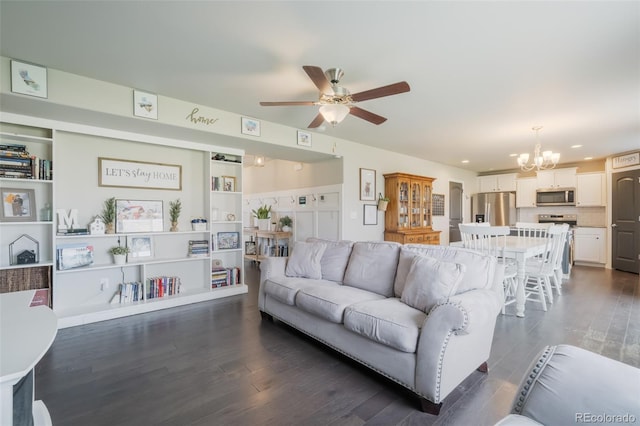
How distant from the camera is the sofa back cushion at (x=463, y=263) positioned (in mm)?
2229

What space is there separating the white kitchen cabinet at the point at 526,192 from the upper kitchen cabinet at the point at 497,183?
0.49 feet

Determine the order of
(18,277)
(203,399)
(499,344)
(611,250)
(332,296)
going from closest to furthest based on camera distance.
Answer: (203,399) < (332,296) < (499,344) < (18,277) < (611,250)

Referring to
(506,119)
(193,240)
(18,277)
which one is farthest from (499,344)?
(18,277)

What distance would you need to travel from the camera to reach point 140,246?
373cm

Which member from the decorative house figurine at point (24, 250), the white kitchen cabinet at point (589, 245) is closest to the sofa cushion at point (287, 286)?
the decorative house figurine at point (24, 250)

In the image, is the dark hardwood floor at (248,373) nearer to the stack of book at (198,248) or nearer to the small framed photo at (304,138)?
the stack of book at (198,248)

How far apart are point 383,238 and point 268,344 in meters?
3.67

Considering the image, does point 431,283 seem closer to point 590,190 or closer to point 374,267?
point 374,267

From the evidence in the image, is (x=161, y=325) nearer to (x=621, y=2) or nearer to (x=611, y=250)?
(x=621, y=2)

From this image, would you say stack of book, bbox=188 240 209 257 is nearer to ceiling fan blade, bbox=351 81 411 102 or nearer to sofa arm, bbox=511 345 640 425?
ceiling fan blade, bbox=351 81 411 102

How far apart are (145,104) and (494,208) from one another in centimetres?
832

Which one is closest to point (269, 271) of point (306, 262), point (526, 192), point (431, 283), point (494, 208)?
point (306, 262)

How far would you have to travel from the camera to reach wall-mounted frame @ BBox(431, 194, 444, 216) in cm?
700

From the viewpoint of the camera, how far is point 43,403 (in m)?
1.76
